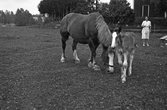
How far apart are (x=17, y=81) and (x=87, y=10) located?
33.5 m

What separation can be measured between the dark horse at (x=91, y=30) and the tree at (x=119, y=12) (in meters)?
21.8

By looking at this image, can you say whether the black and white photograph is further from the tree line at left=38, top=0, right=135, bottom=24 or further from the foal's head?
the tree line at left=38, top=0, right=135, bottom=24

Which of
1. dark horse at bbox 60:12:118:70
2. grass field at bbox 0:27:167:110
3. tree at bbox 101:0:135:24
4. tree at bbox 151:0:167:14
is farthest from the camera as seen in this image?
tree at bbox 101:0:135:24

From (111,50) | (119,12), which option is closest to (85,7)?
(119,12)

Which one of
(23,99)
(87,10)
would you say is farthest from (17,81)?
(87,10)

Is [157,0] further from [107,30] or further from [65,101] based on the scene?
[65,101]

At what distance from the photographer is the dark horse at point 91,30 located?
254 inches

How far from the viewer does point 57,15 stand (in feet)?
188

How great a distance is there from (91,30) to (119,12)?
23.5 m

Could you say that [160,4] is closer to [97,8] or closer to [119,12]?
[119,12]

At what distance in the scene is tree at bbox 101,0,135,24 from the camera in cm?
2903

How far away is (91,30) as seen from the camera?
695 cm

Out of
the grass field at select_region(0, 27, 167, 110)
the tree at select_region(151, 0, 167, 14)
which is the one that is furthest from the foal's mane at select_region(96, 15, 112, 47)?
the tree at select_region(151, 0, 167, 14)

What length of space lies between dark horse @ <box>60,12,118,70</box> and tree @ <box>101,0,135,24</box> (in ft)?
71.5
